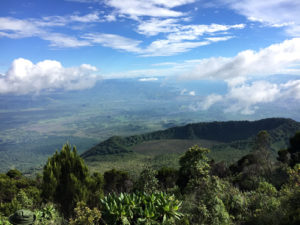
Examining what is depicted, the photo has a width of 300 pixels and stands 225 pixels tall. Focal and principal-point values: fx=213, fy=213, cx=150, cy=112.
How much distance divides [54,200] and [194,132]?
14927 cm

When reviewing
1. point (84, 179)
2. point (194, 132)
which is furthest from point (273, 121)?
point (84, 179)

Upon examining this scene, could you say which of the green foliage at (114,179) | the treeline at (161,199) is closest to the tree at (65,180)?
the treeline at (161,199)

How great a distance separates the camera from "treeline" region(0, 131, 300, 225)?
338 inches

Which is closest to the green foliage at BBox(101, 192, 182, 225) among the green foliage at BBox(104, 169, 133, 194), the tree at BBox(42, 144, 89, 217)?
the tree at BBox(42, 144, 89, 217)

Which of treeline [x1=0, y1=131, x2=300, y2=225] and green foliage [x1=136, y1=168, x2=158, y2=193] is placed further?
green foliage [x1=136, y1=168, x2=158, y2=193]

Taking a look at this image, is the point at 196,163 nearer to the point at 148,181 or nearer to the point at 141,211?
the point at 148,181

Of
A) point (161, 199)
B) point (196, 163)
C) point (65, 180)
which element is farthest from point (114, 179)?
point (161, 199)

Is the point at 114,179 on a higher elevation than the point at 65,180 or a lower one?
lower

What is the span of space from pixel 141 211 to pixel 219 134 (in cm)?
15358

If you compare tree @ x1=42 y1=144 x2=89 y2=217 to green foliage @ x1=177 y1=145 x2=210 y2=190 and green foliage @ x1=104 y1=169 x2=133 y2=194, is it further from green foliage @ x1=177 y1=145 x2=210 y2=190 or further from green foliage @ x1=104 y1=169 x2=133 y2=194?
green foliage @ x1=104 y1=169 x2=133 y2=194

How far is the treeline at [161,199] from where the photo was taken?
28.1 ft

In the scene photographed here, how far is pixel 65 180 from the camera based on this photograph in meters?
19.8

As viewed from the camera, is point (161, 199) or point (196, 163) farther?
point (196, 163)

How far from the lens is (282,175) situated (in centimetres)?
2472
